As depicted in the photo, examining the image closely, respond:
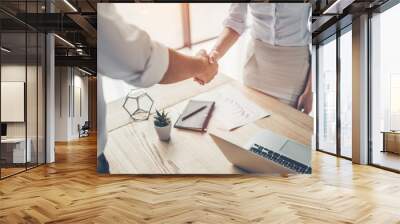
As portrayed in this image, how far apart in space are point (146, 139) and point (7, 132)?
2.66 metres

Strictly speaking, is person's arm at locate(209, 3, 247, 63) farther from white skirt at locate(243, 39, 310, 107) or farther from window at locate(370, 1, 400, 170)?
window at locate(370, 1, 400, 170)

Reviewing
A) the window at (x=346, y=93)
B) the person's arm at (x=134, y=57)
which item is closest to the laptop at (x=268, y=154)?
the person's arm at (x=134, y=57)

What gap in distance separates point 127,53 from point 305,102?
10.0ft

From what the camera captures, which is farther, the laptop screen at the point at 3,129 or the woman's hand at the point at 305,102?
the laptop screen at the point at 3,129

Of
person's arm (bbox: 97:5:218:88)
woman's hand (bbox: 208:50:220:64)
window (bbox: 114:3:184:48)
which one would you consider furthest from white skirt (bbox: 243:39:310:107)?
window (bbox: 114:3:184:48)

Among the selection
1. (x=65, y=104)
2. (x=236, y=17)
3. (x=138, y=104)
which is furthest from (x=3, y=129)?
(x=65, y=104)

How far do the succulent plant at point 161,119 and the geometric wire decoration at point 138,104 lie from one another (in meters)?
0.15

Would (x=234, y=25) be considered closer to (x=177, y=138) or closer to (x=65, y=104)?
(x=177, y=138)

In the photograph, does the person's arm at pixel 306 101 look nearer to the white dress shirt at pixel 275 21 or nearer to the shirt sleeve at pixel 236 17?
the white dress shirt at pixel 275 21

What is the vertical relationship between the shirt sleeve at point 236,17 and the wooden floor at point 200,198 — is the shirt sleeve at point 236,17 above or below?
above

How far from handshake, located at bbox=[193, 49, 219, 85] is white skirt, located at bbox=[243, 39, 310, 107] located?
1.72 feet

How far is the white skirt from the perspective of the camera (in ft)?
20.5

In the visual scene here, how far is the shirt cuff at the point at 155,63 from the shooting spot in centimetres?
621

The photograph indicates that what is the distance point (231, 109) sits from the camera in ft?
20.5
